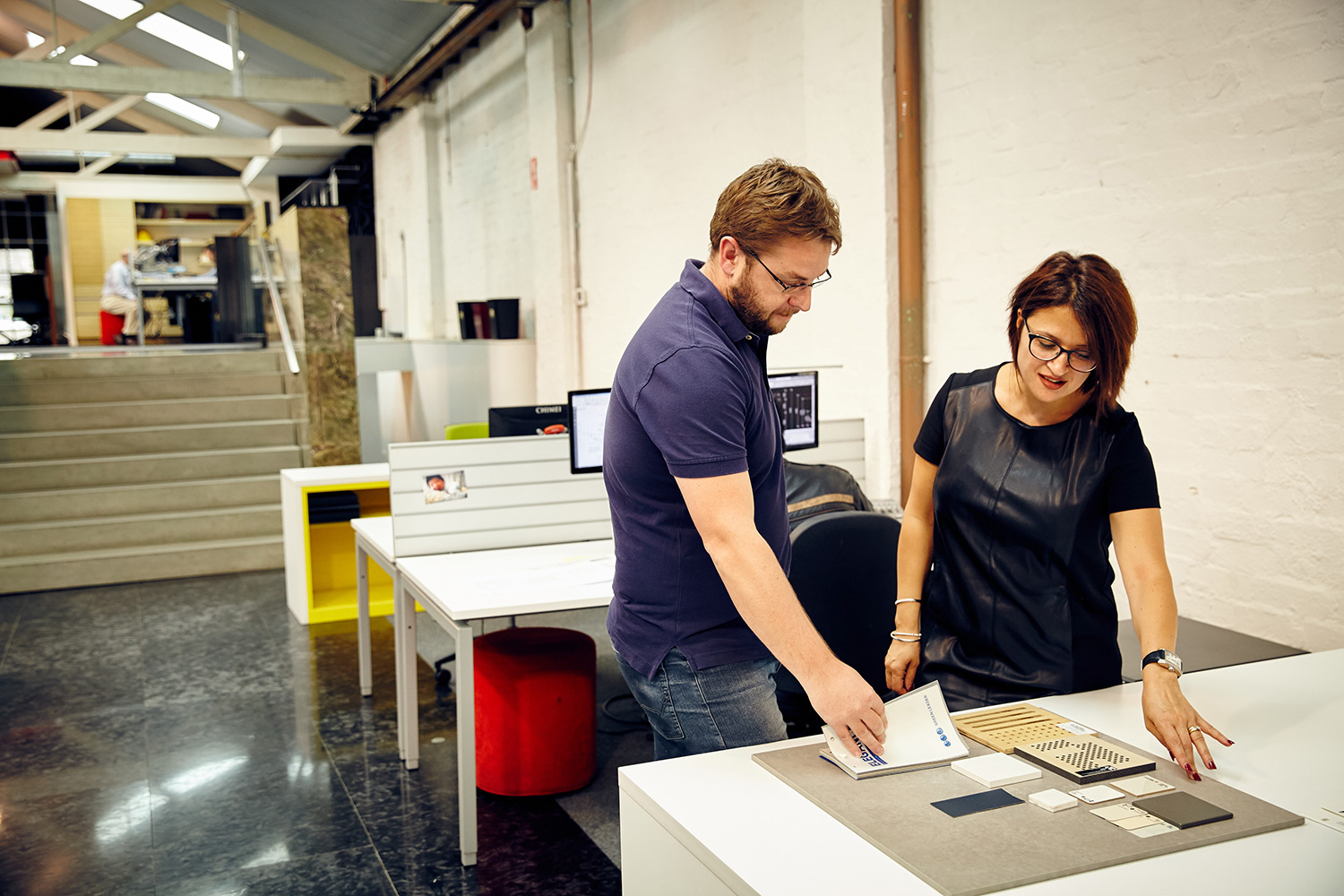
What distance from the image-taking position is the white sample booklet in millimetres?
1267

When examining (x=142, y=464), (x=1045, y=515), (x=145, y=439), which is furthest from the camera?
(x=145, y=439)

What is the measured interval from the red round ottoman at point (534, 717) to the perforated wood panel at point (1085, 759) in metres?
1.72

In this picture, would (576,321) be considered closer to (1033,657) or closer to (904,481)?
(904,481)

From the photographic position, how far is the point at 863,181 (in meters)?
3.77

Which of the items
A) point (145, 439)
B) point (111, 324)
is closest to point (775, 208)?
point (145, 439)

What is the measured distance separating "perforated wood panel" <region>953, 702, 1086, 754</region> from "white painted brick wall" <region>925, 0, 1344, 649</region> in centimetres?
132

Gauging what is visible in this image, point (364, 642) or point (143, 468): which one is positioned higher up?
point (143, 468)

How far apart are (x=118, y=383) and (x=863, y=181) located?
5.57 meters

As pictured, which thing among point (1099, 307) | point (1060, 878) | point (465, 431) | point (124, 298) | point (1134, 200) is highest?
point (124, 298)

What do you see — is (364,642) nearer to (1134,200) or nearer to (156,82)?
(1134,200)

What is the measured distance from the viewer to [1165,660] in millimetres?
1417

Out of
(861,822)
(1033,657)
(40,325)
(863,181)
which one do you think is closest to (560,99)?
(863,181)

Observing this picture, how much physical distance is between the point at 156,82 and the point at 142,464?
3841 mm

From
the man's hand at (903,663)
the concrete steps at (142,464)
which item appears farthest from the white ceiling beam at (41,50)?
the man's hand at (903,663)
